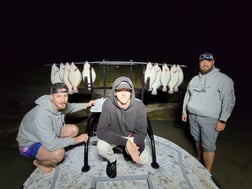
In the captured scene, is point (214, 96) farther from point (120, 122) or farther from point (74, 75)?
point (74, 75)

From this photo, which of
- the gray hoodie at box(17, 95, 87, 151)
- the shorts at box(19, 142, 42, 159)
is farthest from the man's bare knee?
the shorts at box(19, 142, 42, 159)

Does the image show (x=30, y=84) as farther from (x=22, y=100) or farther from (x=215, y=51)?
(x=215, y=51)

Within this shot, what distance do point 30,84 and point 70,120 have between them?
128 inches

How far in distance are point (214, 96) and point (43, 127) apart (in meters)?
2.31

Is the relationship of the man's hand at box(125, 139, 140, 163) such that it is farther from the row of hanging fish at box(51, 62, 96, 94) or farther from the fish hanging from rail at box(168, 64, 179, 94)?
the fish hanging from rail at box(168, 64, 179, 94)

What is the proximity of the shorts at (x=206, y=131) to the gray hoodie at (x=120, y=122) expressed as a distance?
124cm

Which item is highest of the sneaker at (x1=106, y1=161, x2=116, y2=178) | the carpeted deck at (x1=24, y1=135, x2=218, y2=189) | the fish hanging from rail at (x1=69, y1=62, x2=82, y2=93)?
the fish hanging from rail at (x1=69, y1=62, x2=82, y2=93)

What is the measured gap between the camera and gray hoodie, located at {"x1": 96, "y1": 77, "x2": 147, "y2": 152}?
199cm

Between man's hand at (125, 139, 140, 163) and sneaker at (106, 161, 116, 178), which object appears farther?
sneaker at (106, 161, 116, 178)

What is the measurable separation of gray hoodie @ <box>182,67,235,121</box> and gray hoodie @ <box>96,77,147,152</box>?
3.99ft

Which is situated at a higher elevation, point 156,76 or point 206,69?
point 206,69

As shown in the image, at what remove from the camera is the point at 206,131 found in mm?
2871

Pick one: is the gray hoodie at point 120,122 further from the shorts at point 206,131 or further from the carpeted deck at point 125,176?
the shorts at point 206,131

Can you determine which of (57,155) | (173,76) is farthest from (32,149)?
(173,76)
